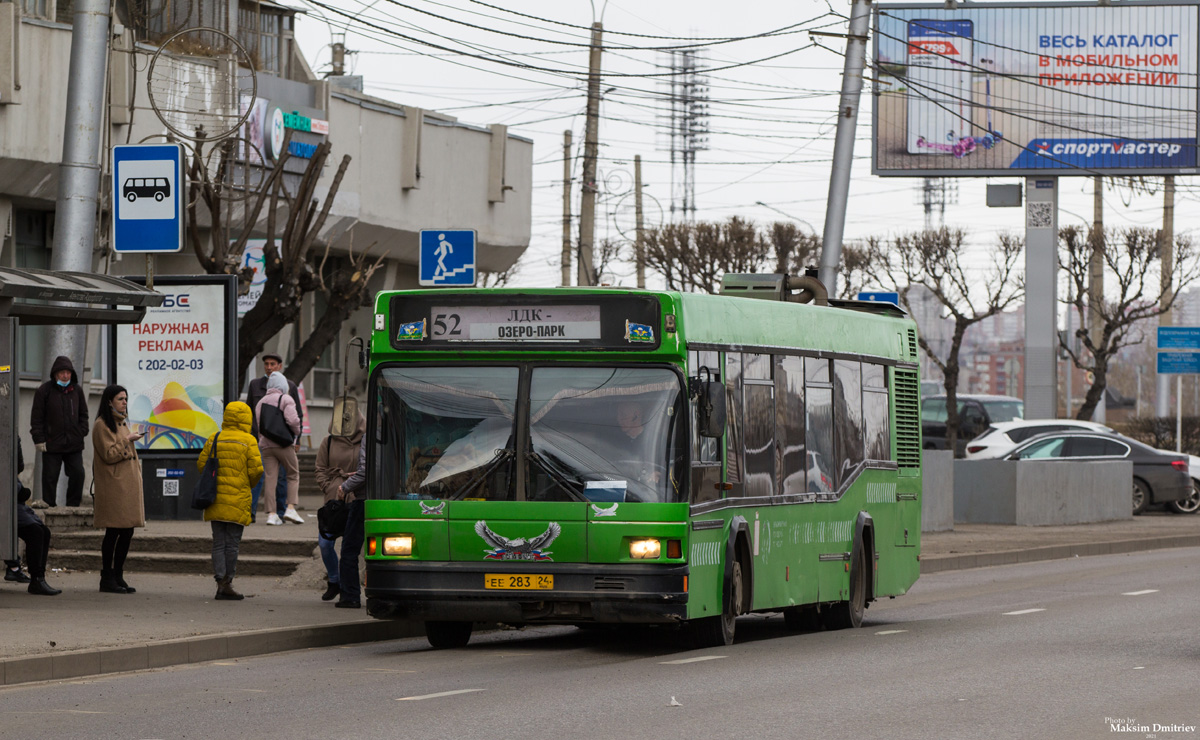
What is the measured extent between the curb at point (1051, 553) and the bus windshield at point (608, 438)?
11196 millimetres

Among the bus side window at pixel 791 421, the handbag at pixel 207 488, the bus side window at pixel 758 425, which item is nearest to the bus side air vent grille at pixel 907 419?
the bus side window at pixel 791 421

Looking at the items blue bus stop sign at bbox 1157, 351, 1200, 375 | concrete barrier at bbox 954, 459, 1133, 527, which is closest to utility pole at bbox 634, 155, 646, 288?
blue bus stop sign at bbox 1157, 351, 1200, 375

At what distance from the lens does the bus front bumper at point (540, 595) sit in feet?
40.4

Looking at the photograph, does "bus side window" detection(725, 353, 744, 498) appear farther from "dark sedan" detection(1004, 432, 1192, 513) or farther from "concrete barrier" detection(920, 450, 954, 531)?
"dark sedan" detection(1004, 432, 1192, 513)

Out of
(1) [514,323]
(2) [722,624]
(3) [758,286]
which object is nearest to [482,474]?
(1) [514,323]

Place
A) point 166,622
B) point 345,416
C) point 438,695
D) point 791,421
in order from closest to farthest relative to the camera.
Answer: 1. point 438,695
2. point 345,416
3. point 166,622
4. point 791,421

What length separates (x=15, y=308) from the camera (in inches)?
575

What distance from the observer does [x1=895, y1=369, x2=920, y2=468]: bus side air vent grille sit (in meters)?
17.1

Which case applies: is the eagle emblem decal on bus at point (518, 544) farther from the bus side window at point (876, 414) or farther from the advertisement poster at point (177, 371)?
the advertisement poster at point (177, 371)

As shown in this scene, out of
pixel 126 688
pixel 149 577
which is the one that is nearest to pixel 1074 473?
pixel 149 577

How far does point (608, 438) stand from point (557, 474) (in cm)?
41

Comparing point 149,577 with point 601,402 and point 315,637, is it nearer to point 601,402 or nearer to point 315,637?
point 315,637

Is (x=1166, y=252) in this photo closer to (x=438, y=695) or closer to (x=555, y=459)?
(x=555, y=459)

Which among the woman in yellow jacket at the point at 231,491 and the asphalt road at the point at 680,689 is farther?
the woman in yellow jacket at the point at 231,491
